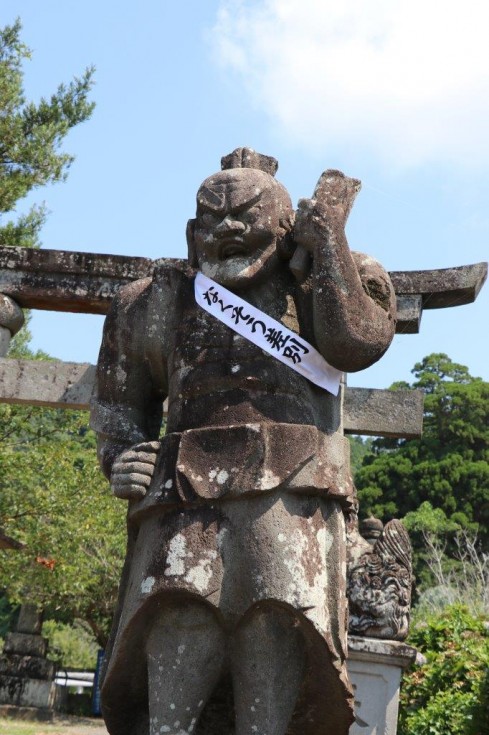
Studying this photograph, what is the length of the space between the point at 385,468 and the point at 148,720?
27247 mm

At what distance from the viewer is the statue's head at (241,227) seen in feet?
12.7

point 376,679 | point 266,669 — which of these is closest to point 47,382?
point 376,679

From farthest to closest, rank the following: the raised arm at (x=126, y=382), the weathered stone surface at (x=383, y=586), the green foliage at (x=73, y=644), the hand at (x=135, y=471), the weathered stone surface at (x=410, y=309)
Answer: the green foliage at (x=73, y=644) < the weathered stone surface at (x=410, y=309) < the weathered stone surface at (x=383, y=586) < the raised arm at (x=126, y=382) < the hand at (x=135, y=471)

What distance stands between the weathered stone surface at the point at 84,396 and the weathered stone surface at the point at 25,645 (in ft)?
47.7

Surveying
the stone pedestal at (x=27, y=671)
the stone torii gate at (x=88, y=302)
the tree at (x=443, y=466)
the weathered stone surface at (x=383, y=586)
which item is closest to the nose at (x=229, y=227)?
the weathered stone surface at (x=383, y=586)

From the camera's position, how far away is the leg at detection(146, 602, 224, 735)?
10.9ft

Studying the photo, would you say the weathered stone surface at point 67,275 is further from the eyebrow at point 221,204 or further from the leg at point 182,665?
the leg at point 182,665

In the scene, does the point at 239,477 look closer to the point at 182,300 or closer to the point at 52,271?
the point at 182,300

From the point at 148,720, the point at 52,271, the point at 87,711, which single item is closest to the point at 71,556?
the point at 87,711

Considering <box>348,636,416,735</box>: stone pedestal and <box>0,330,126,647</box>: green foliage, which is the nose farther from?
<box>0,330,126,647</box>: green foliage

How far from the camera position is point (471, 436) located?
1243 inches

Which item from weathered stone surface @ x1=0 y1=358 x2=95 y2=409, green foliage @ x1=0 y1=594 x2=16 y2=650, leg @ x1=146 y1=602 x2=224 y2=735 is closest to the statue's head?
leg @ x1=146 y1=602 x2=224 y2=735

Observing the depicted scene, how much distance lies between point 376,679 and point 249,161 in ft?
11.9

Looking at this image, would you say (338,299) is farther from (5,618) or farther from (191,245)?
(5,618)
